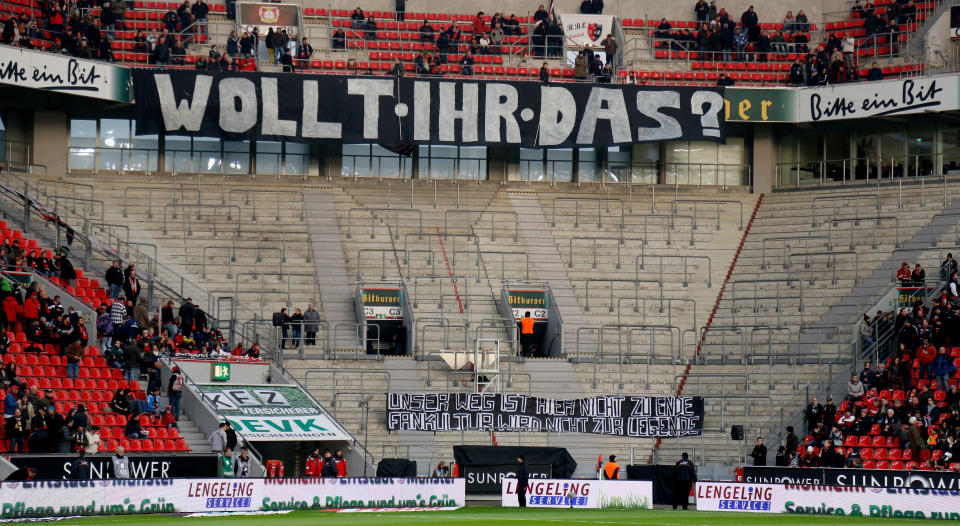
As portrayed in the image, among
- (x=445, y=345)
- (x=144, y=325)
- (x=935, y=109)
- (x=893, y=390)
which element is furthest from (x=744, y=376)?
(x=144, y=325)

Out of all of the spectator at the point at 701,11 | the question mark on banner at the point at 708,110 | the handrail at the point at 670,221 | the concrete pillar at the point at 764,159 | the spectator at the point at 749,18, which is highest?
the spectator at the point at 701,11

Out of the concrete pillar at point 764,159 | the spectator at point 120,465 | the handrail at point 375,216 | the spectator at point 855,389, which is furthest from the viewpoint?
the concrete pillar at point 764,159

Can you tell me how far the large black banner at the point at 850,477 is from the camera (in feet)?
98.4

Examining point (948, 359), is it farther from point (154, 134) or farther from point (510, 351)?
point (154, 134)

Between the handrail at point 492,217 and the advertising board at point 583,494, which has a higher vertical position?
the handrail at point 492,217

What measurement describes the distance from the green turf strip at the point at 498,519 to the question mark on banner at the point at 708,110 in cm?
2100

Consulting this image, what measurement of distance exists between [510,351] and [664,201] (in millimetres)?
10734

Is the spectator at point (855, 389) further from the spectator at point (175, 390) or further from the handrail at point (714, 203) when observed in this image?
the spectator at point (175, 390)

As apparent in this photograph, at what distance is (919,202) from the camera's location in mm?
46625

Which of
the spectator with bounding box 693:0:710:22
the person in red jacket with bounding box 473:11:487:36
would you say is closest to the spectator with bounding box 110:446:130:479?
the person in red jacket with bounding box 473:11:487:36

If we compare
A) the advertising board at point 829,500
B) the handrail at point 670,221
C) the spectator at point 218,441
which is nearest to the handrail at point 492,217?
the handrail at point 670,221

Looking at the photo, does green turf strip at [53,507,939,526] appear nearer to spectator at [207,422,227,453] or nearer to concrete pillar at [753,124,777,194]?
spectator at [207,422,227,453]

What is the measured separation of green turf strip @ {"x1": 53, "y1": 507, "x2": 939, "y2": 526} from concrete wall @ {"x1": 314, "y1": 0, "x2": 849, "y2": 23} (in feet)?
→ 90.1

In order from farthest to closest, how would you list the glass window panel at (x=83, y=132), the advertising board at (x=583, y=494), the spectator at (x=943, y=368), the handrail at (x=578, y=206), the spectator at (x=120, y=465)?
1. the glass window panel at (x=83, y=132)
2. the handrail at (x=578, y=206)
3. the spectator at (x=943, y=368)
4. the advertising board at (x=583, y=494)
5. the spectator at (x=120, y=465)
